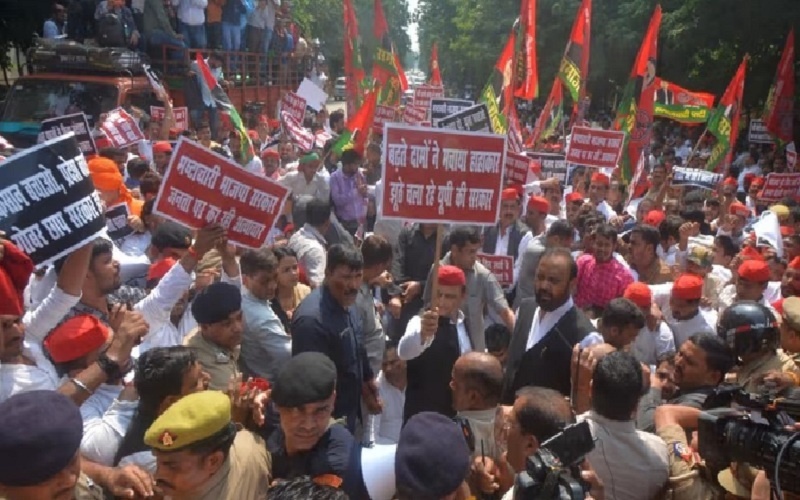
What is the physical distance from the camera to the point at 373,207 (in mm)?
9289

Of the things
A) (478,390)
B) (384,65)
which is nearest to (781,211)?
(478,390)

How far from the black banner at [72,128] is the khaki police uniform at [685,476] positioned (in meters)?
6.05

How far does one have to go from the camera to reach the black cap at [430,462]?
2.22 meters

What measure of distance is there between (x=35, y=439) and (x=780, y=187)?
910cm

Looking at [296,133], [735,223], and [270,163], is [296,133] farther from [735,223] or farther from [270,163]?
[735,223]

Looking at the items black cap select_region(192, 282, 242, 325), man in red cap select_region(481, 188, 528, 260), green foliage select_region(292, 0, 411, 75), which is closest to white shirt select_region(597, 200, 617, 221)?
man in red cap select_region(481, 188, 528, 260)

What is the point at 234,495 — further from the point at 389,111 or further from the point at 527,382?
the point at 389,111

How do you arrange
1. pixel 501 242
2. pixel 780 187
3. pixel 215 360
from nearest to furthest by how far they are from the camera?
pixel 215 360, pixel 501 242, pixel 780 187

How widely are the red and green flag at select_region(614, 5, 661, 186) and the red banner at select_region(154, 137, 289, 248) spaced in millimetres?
6892

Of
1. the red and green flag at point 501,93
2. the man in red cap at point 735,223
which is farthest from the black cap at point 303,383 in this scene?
the red and green flag at point 501,93

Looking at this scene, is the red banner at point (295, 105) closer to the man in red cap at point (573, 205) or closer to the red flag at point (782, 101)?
the man in red cap at point (573, 205)

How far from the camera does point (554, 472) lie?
2000 millimetres

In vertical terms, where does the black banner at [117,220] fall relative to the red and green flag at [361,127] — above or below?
below

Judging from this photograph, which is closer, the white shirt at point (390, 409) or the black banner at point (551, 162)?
the white shirt at point (390, 409)
